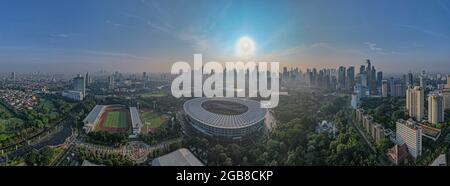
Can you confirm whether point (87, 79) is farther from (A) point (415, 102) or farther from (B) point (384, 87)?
(A) point (415, 102)

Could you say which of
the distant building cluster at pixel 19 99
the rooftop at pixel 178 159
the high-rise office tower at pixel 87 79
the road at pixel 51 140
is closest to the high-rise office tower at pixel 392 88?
the rooftop at pixel 178 159

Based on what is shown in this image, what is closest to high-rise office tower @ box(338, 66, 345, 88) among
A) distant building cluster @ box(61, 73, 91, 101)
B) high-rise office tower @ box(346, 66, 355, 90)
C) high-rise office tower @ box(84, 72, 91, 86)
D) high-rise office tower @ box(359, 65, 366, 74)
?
high-rise office tower @ box(346, 66, 355, 90)

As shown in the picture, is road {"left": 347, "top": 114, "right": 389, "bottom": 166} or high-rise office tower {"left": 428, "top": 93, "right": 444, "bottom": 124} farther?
high-rise office tower {"left": 428, "top": 93, "right": 444, "bottom": 124}

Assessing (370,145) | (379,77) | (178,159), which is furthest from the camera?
(379,77)

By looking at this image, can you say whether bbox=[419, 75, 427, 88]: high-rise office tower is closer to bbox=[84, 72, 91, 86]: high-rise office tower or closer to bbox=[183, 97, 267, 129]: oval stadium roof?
bbox=[183, 97, 267, 129]: oval stadium roof

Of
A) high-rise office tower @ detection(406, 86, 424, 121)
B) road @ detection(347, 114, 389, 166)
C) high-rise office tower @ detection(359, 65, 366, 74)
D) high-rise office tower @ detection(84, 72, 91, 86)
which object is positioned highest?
high-rise office tower @ detection(359, 65, 366, 74)

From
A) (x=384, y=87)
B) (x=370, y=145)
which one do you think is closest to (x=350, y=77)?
(x=384, y=87)
